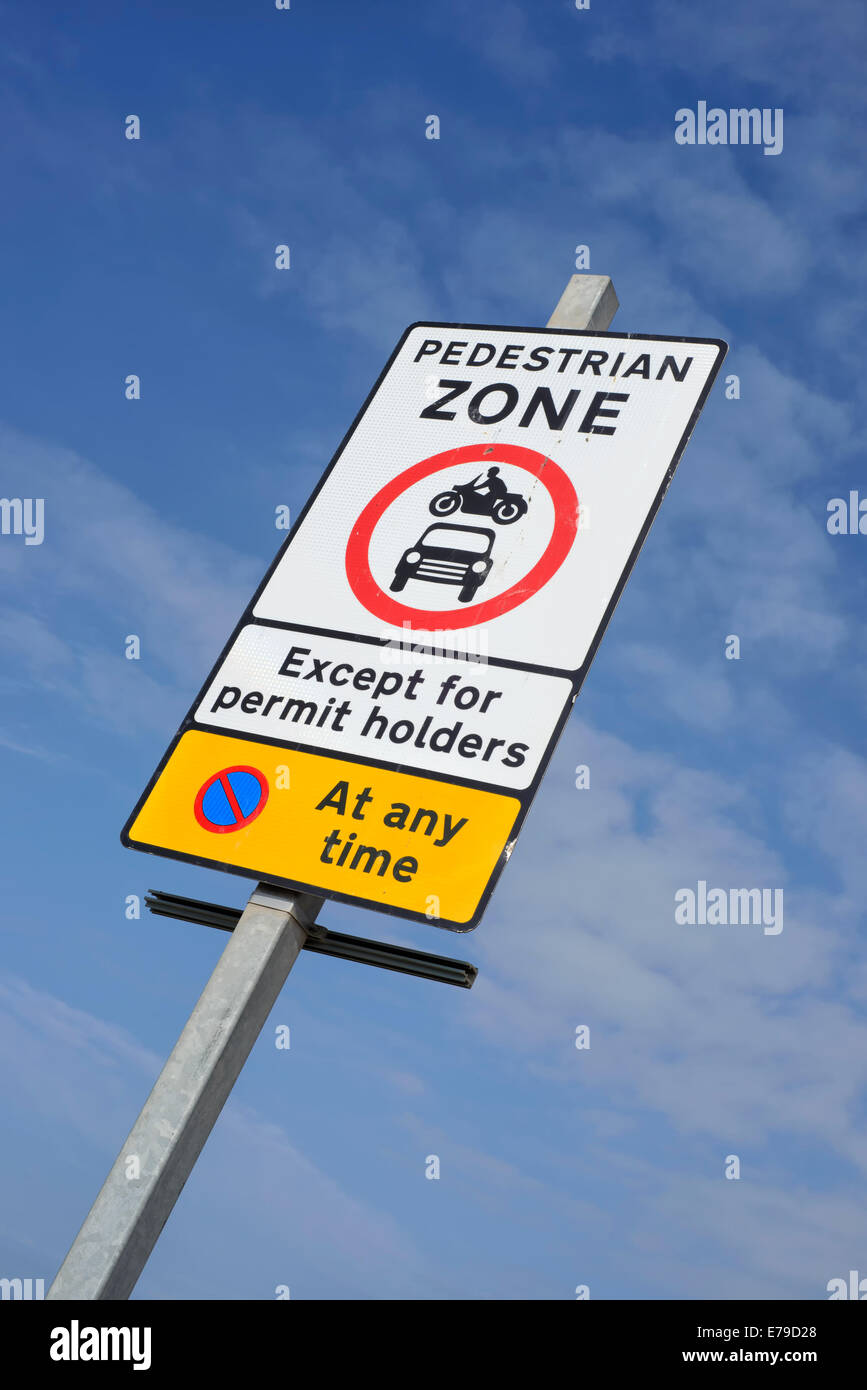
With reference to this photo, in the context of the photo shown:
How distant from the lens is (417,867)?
11.4 ft

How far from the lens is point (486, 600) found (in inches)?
157

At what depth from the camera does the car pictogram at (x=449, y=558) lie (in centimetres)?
410

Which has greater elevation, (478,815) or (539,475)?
(539,475)

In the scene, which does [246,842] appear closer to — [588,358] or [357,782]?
[357,782]

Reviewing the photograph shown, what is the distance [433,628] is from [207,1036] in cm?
151

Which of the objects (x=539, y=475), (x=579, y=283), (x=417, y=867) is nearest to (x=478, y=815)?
(x=417, y=867)

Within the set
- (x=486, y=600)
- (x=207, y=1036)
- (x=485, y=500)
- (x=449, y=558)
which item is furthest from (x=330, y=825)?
(x=485, y=500)

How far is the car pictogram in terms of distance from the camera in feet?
13.4

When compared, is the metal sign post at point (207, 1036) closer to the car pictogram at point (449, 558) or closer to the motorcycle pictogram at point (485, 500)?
the car pictogram at point (449, 558)

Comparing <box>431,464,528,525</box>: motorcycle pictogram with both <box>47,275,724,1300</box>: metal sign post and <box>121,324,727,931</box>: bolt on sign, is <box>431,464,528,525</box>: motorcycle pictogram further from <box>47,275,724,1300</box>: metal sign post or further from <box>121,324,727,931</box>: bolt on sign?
<box>47,275,724,1300</box>: metal sign post

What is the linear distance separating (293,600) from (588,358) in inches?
60.9

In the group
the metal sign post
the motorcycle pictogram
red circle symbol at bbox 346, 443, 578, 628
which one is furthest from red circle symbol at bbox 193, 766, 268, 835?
the motorcycle pictogram

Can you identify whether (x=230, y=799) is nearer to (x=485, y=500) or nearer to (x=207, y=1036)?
(x=207, y=1036)
